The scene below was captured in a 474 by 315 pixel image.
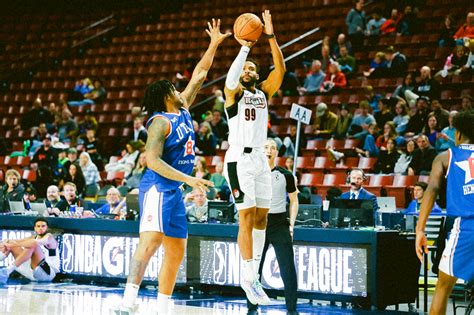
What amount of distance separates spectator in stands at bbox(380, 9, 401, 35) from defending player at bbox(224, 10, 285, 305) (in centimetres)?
1132

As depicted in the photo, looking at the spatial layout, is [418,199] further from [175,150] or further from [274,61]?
[175,150]

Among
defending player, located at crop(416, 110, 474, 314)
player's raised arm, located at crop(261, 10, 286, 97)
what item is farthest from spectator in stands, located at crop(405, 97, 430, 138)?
defending player, located at crop(416, 110, 474, 314)

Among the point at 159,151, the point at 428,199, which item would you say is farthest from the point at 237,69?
the point at 428,199

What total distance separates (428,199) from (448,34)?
12279 mm

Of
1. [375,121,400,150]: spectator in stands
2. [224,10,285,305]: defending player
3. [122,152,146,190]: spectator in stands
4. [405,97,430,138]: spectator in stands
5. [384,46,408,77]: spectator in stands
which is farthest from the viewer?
[384,46,408,77]: spectator in stands

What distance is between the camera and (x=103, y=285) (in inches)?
476

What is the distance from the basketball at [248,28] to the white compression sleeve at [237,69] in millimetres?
118

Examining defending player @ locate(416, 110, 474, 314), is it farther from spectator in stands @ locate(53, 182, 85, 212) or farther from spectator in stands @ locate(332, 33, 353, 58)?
spectator in stands @ locate(332, 33, 353, 58)

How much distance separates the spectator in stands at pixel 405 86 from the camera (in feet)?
55.8

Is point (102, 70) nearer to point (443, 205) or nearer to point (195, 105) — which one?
point (195, 105)

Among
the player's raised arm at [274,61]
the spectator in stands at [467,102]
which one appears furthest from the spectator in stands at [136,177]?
the player's raised arm at [274,61]

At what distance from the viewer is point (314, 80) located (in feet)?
62.0

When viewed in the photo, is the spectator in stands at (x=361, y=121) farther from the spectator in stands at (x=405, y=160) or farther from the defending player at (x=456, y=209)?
the defending player at (x=456, y=209)

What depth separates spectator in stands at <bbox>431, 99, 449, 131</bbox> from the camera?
15.4 meters
